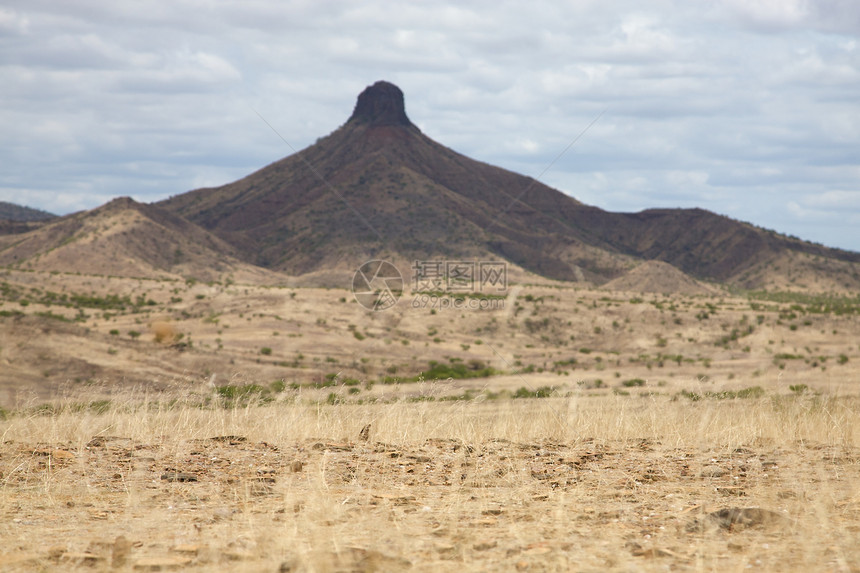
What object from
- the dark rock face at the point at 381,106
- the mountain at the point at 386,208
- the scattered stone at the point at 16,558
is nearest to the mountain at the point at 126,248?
the mountain at the point at 386,208

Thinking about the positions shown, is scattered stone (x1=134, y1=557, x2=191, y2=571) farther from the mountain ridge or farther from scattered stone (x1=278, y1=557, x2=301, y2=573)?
the mountain ridge

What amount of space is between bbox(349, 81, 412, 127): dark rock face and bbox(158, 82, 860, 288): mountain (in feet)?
0.87

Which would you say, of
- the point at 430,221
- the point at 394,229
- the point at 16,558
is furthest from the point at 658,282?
the point at 16,558

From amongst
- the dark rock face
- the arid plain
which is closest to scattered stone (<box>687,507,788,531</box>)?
the arid plain

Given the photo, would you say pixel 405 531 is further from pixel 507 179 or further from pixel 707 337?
pixel 507 179

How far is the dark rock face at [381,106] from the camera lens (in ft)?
458

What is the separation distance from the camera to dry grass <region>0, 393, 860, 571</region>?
16.0ft

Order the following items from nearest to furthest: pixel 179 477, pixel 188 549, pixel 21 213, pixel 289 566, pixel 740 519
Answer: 1. pixel 289 566
2. pixel 188 549
3. pixel 740 519
4. pixel 179 477
5. pixel 21 213

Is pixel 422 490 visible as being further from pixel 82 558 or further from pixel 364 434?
pixel 82 558

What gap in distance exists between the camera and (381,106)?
142 m

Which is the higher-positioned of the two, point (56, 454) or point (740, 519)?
point (740, 519)

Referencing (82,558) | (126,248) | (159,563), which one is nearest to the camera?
(159,563)

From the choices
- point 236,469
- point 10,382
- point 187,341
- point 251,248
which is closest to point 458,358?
point 187,341

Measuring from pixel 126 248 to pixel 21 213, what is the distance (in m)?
118
